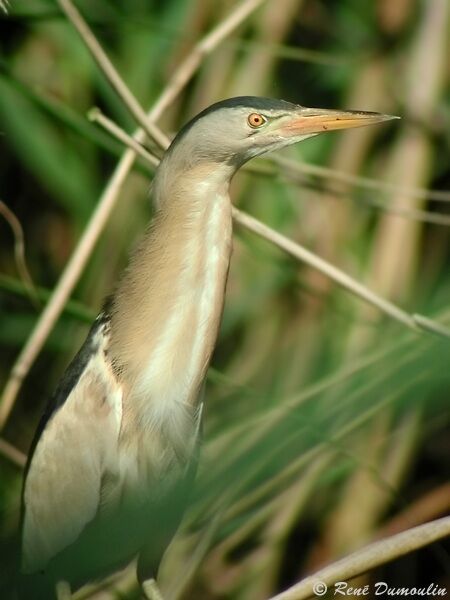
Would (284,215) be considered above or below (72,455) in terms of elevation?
above

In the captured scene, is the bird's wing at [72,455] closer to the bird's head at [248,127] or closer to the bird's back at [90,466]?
the bird's back at [90,466]

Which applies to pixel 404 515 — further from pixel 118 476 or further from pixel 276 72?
pixel 276 72

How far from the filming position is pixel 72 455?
1.33 metres

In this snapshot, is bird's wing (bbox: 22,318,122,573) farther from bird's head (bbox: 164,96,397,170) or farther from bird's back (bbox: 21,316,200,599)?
bird's head (bbox: 164,96,397,170)

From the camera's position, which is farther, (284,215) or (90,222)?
(284,215)

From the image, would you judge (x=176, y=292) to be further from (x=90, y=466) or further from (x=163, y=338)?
(x=90, y=466)

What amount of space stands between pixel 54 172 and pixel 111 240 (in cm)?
16

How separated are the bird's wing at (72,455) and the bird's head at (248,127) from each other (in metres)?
0.28

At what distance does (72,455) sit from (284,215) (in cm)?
68

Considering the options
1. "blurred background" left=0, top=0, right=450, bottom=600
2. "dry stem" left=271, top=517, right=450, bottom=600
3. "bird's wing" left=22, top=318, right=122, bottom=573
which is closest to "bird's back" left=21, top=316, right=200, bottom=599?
"bird's wing" left=22, top=318, right=122, bottom=573

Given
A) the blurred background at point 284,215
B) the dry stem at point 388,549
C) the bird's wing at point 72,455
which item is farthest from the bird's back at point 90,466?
the dry stem at point 388,549

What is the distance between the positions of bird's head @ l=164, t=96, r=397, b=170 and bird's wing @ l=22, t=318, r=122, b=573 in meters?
0.28

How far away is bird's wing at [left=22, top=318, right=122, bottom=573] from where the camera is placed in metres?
1.30

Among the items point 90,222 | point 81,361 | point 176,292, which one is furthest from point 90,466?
point 90,222
